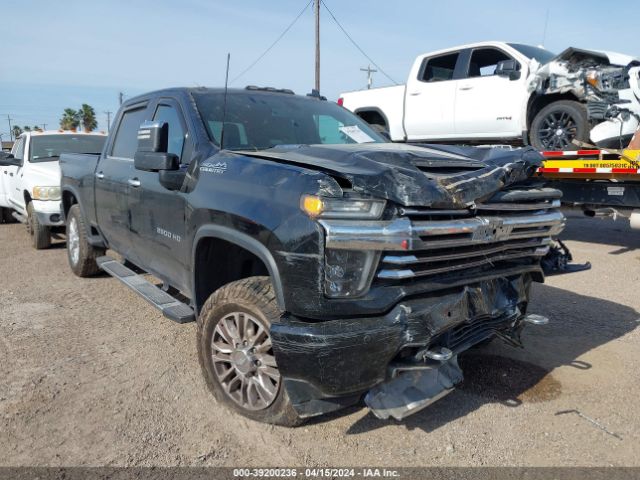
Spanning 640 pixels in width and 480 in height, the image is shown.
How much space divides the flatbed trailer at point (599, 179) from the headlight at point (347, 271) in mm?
4613

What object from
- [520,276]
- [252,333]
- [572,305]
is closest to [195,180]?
[252,333]

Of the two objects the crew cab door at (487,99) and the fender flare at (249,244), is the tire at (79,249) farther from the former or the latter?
the crew cab door at (487,99)

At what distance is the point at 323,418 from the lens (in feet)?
10.7

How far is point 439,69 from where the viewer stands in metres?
9.49

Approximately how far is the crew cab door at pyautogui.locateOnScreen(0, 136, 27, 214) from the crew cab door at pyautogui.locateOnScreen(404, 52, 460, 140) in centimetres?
649

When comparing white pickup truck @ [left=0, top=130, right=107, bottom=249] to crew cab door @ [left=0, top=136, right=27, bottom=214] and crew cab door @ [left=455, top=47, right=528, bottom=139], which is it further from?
crew cab door @ [left=455, top=47, right=528, bottom=139]

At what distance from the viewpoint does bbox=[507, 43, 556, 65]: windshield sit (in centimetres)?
832

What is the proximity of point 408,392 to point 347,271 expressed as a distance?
781 mm

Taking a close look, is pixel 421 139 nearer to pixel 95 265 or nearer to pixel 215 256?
pixel 95 265

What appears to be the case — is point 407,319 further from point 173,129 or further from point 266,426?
point 173,129

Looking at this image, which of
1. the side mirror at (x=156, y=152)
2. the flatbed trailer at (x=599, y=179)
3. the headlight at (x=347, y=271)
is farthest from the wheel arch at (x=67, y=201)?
the flatbed trailer at (x=599, y=179)

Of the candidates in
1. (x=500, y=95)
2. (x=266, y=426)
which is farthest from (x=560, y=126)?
(x=266, y=426)

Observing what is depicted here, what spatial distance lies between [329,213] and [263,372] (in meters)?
1.05

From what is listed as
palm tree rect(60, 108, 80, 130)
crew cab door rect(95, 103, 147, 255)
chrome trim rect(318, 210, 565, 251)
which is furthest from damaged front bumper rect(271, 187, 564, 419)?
palm tree rect(60, 108, 80, 130)
